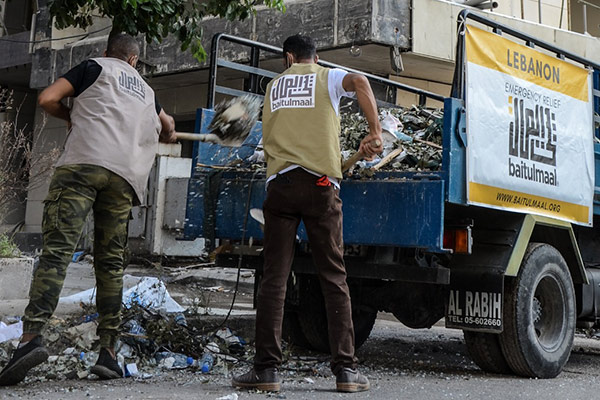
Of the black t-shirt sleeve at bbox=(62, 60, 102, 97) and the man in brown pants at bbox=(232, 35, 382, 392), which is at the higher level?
the black t-shirt sleeve at bbox=(62, 60, 102, 97)

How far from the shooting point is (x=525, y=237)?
17.7 ft

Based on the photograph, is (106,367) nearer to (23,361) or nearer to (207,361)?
(23,361)

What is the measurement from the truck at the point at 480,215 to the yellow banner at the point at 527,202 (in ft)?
0.04

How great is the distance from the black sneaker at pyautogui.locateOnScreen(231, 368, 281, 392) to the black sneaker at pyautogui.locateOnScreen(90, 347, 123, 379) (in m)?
0.71

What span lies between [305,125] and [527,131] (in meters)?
1.80

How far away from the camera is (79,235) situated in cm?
451

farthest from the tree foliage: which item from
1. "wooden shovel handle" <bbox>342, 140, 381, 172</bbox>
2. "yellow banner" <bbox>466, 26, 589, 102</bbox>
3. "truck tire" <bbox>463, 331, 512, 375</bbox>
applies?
"truck tire" <bbox>463, 331, 512, 375</bbox>

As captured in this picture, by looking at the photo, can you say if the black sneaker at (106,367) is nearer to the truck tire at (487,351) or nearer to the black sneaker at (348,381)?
the black sneaker at (348,381)

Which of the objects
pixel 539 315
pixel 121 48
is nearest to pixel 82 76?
pixel 121 48

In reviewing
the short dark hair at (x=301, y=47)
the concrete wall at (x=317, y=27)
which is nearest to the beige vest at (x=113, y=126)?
the short dark hair at (x=301, y=47)

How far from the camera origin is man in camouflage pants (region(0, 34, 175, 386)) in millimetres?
4391

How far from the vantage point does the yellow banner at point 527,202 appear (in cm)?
508

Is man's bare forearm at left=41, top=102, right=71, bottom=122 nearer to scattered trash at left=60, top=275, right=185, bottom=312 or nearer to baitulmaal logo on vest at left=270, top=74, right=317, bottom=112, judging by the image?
baitulmaal logo on vest at left=270, top=74, right=317, bottom=112

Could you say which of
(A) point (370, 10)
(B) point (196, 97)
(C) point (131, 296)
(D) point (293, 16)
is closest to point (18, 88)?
(B) point (196, 97)
